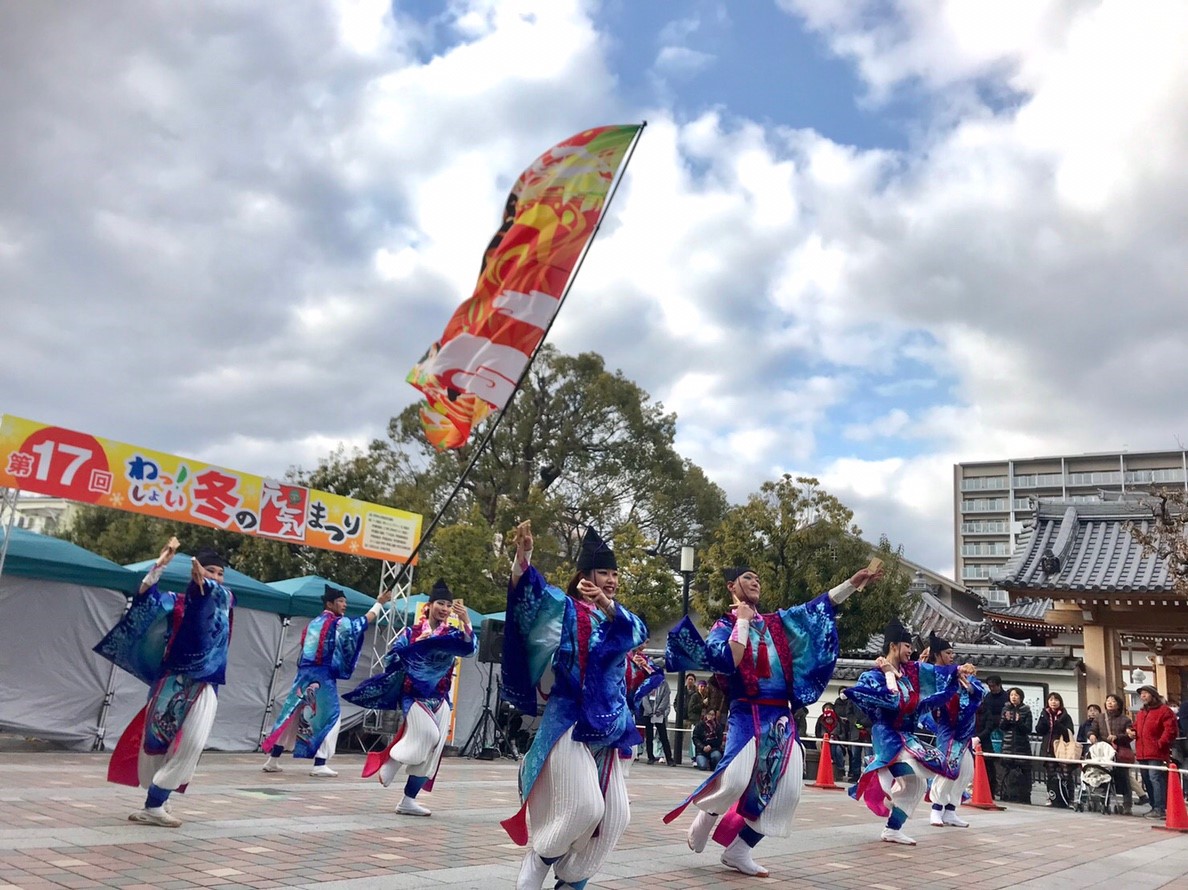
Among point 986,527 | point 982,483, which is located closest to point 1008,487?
point 982,483

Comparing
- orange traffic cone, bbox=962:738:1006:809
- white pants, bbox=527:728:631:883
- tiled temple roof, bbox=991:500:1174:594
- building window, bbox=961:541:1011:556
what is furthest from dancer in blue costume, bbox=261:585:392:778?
building window, bbox=961:541:1011:556

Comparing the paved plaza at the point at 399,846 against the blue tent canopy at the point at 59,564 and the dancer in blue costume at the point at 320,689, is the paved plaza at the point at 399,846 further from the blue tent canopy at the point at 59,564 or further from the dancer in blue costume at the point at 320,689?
the blue tent canopy at the point at 59,564

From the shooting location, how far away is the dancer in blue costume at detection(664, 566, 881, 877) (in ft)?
19.9

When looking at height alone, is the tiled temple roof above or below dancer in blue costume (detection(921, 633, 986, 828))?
above

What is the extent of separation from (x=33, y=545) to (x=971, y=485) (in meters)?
75.7

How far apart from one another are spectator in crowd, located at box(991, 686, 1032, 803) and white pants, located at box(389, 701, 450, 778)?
9.33 m

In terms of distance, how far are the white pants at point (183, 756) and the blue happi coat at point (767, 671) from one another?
3131 mm

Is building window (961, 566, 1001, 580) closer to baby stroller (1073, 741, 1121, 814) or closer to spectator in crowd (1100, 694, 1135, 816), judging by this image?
spectator in crowd (1100, 694, 1135, 816)

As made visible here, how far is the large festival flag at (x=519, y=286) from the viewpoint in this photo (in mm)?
8031

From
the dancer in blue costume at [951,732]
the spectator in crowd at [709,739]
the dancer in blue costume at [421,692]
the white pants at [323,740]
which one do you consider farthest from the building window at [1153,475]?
the dancer in blue costume at [421,692]

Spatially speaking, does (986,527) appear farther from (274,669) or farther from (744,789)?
(744,789)

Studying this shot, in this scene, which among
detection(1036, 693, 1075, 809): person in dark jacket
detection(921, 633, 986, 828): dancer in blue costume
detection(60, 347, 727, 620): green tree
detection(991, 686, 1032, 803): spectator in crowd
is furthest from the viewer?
detection(60, 347, 727, 620): green tree

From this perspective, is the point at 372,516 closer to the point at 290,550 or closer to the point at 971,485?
the point at 290,550

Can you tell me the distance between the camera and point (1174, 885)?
655 centimetres
